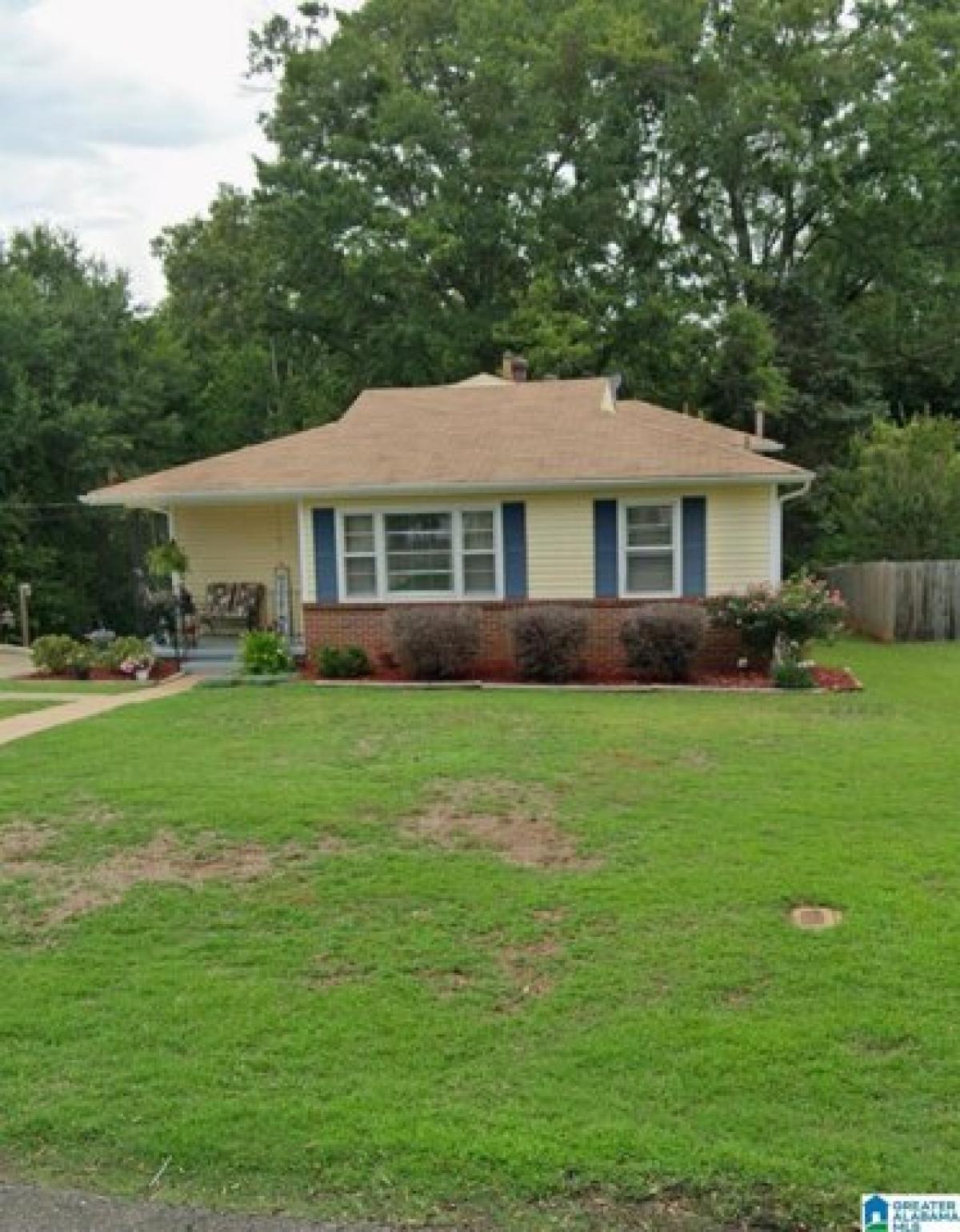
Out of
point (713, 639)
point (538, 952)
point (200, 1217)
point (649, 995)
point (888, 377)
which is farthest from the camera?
point (888, 377)

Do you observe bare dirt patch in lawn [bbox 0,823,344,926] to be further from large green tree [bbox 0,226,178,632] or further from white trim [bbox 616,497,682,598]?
large green tree [bbox 0,226,178,632]

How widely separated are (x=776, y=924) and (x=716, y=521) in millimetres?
10296

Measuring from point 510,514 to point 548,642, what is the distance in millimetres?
2360

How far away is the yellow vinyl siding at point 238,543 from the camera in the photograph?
57.5 feet

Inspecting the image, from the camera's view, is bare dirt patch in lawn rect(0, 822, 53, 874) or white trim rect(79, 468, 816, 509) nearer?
bare dirt patch in lawn rect(0, 822, 53, 874)

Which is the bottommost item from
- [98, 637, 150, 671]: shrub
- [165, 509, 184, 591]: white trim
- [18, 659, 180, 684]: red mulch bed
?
[18, 659, 180, 684]: red mulch bed

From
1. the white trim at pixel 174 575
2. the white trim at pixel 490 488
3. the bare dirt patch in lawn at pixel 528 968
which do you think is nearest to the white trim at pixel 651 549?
the white trim at pixel 490 488

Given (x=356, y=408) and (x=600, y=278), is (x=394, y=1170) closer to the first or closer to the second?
(x=356, y=408)

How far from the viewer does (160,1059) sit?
12.6ft

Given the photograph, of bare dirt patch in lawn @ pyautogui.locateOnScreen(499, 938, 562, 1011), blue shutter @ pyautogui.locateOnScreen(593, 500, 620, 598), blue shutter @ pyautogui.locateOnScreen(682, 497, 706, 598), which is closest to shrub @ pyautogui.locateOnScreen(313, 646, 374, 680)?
blue shutter @ pyautogui.locateOnScreen(593, 500, 620, 598)

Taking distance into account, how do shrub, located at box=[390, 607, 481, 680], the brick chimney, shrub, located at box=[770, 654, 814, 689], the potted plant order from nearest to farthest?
shrub, located at box=[770, 654, 814, 689] → shrub, located at box=[390, 607, 481, 680] → the potted plant → the brick chimney

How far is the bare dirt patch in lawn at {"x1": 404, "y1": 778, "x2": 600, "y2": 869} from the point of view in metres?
5.98

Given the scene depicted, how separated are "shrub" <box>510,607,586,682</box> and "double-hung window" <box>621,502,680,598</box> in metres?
1.45

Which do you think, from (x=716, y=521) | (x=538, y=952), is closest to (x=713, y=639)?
(x=716, y=521)
